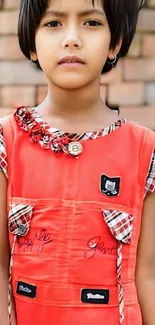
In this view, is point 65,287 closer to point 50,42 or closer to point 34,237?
point 34,237

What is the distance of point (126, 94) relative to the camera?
2.73 meters

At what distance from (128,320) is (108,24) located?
0.59m

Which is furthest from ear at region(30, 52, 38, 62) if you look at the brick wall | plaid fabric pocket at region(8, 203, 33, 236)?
the brick wall

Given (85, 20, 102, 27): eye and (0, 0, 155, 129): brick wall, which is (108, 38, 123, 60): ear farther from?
(0, 0, 155, 129): brick wall

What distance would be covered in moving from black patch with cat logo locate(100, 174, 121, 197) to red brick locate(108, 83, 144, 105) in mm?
1277

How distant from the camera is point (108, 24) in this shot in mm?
1485

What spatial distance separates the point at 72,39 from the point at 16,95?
1.39m

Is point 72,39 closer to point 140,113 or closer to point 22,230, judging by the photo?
point 22,230

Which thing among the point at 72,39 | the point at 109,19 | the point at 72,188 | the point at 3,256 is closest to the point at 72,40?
the point at 72,39

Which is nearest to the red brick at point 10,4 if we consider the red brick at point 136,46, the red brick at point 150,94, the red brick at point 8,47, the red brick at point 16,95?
the red brick at point 8,47

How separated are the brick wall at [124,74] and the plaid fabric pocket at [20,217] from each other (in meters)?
1.30

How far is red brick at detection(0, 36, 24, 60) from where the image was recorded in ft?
8.99

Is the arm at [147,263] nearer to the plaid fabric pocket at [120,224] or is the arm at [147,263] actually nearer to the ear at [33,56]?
the plaid fabric pocket at [120,224]

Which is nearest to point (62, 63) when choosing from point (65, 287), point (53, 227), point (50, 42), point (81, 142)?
point (50, 42)
